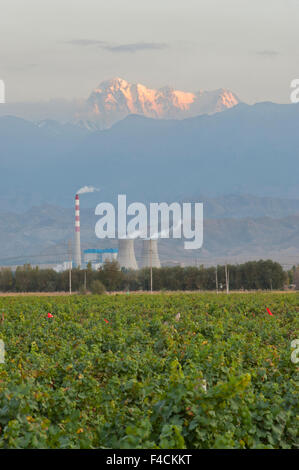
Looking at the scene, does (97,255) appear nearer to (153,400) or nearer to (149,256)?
(149,256)

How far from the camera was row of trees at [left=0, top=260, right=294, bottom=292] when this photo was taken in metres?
90.4

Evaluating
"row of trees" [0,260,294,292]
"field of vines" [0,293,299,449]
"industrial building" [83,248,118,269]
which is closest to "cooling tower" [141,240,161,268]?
"row of trees" [0,260,294,292]

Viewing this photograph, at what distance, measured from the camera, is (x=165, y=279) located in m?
90.9

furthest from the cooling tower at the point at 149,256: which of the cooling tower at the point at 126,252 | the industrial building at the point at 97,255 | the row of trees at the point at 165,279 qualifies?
the industrial building at the point at 97,255

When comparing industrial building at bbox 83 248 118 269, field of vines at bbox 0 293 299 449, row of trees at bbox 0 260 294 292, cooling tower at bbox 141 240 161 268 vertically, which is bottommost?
field of vines at bbox 0 293 299 449

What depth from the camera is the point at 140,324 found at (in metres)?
22.1

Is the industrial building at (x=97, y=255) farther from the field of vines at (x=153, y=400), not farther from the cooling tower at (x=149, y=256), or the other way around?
the field of vines at (x=153, y=400)

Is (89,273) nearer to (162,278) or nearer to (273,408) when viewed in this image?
(162,278)

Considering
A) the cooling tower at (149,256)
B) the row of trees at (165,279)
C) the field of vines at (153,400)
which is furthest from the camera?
the cooling tower at (149,256)

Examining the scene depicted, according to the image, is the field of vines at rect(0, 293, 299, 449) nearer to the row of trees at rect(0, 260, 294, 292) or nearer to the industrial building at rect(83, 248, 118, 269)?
the row of trees at rect(0, 260, 294, 292)

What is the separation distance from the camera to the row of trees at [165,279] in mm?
90438

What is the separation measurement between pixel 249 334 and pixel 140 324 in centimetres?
469

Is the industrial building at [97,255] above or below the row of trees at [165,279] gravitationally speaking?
above
